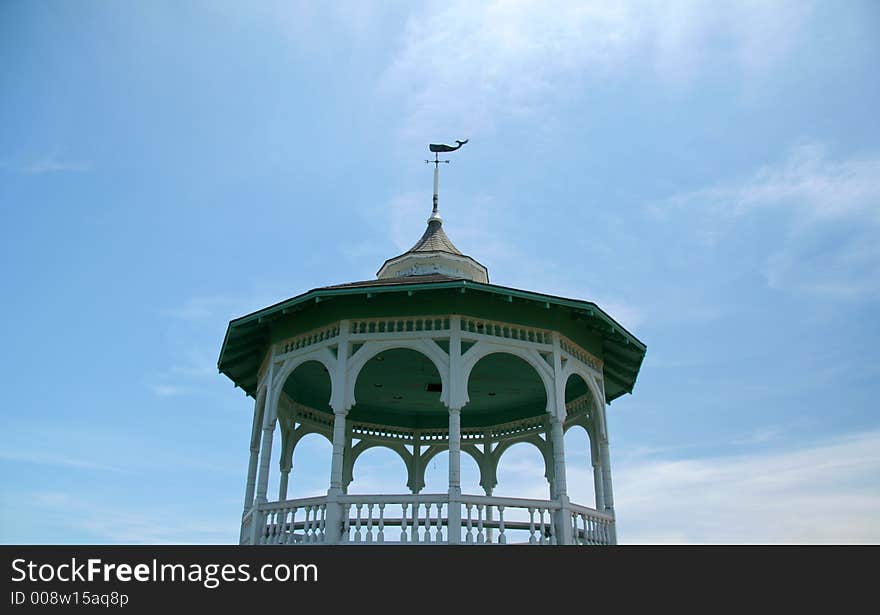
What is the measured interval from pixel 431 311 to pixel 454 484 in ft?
12.1

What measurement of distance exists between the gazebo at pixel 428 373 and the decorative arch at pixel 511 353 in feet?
0.10

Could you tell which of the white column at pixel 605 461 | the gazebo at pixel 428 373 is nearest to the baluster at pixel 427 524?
the gazebo at pixel 428 373

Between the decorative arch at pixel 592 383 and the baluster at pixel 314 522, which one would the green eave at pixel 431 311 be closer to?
the decorative arch at pixel 592 383

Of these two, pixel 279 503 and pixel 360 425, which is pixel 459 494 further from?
pixel 360 425

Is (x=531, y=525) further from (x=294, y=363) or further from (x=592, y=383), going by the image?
(x=294, y=363)

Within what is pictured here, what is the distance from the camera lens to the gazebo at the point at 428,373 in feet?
46.2

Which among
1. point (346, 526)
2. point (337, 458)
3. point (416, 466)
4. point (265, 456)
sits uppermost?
point (416, 466)

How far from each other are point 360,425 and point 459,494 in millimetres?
9252

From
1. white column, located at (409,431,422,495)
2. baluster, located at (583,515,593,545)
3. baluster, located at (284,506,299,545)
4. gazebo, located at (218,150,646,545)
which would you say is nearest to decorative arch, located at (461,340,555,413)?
gazebo, located at (218,150,646,545)

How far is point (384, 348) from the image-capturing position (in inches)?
596
